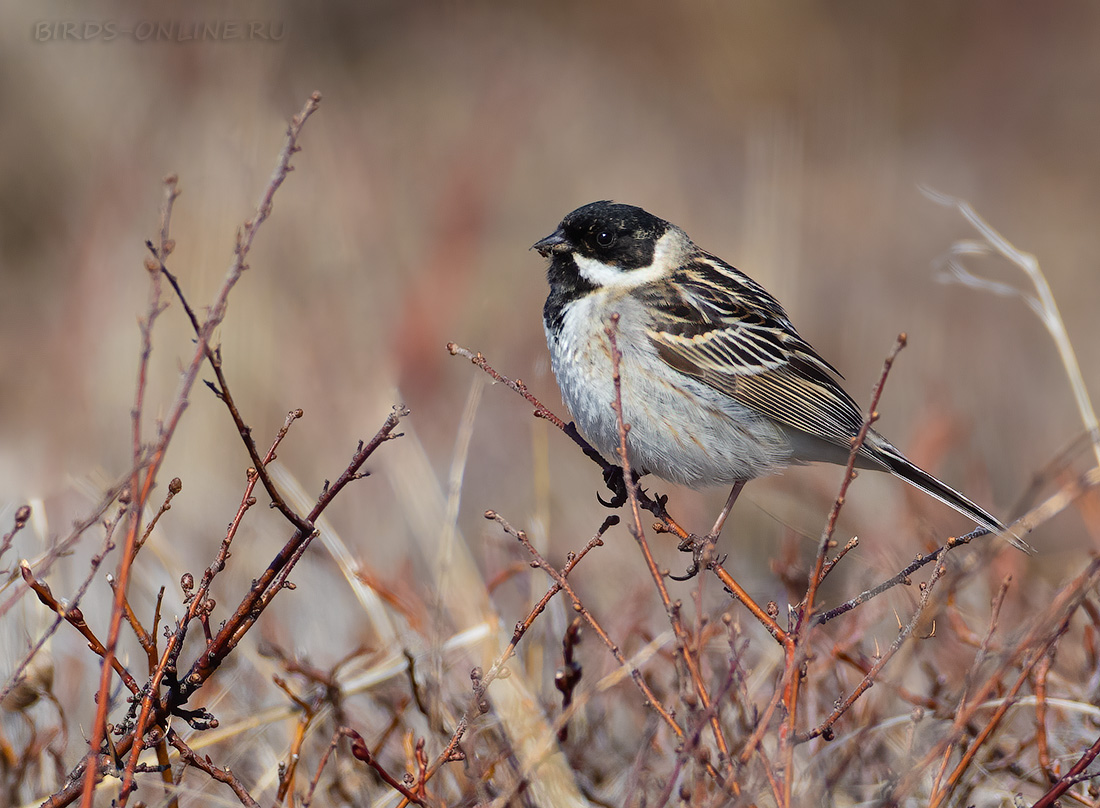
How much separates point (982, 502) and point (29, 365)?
24.5ft

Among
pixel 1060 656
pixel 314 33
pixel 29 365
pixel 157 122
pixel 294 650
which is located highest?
pixel 314 33

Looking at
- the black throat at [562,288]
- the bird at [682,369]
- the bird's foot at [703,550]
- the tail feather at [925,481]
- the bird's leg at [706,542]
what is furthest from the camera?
the black throat at [562,288]

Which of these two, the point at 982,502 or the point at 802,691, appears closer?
the point at 802,691

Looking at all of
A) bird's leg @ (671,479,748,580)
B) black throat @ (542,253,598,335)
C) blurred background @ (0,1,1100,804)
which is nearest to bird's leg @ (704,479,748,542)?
bird's leg @ (671,479,748,580)

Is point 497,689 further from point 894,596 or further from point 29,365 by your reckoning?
point 29,365

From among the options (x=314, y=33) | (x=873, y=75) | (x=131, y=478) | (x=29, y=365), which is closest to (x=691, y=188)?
(x=873, y=75)

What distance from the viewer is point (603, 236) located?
448cm

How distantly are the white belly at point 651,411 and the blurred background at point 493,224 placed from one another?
49 centimetres

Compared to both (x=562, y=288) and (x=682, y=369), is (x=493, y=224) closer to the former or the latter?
(x=562, y=288)

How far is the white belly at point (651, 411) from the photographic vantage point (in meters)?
4.06

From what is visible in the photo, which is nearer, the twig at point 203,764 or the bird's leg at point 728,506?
the twig at point 203,764

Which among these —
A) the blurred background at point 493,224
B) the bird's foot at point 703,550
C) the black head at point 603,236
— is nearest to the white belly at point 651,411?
the black head at point 603,236

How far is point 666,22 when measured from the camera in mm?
13758

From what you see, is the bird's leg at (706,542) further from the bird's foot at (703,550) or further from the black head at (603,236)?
the black head at (603,236)
